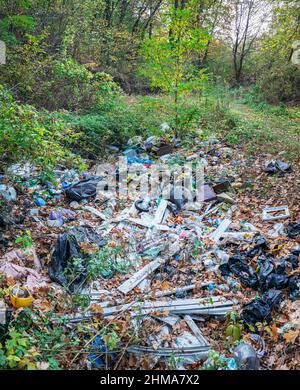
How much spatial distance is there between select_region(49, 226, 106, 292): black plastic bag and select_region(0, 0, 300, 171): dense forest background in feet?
3.49

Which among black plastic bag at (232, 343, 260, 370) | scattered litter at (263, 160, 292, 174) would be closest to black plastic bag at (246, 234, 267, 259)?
black plastic bag at (232, 343, 260, 370)

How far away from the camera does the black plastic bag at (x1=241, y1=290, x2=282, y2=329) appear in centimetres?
314

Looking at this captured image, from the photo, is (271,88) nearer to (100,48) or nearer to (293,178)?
(100,48)

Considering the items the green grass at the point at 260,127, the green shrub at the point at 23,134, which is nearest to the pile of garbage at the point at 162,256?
the green shrub at the point at 23,134

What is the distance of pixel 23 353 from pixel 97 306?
877 mm

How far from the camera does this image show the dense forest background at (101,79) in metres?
5.70

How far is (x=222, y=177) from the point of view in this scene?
20.0 ft

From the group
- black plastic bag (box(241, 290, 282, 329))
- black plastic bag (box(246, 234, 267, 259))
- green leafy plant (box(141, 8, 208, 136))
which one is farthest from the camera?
green leafy plant (box(141, 8, 208, 136))

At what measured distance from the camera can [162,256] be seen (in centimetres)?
411

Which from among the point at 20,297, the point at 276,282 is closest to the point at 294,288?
the point at 276,282

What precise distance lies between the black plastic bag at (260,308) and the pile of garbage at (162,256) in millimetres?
10

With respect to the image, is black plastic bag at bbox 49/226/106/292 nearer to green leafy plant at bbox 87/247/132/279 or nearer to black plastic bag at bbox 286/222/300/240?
green leafy plant at bbox 87/247/132/279

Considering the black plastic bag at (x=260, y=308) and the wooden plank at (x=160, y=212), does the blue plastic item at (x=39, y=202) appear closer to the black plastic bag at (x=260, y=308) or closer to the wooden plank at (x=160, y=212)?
the wooden plank at (x=160, y=212)

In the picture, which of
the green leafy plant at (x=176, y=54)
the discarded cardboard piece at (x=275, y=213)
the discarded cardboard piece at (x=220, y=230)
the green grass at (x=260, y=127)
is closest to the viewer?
the discarded cardboard piece at (x=220, y=230)
